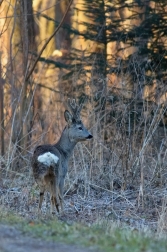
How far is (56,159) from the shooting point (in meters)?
9.95

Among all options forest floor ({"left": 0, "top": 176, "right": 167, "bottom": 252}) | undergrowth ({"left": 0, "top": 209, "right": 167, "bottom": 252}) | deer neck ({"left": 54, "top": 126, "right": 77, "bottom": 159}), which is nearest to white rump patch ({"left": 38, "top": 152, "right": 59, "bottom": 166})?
forest floor ({"left": 0, "top": 176, "right": 167, "bottom": 252})

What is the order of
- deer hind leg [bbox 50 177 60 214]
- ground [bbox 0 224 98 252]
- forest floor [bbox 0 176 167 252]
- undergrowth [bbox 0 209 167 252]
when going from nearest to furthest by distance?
1. ground [bbox 0 224 98 252]
2. undergrowth [bbox 0 209 167 252]
3. forest floor [bbox 0 176 167 252]
4. deer hind leg [bbox 50 177 60 214]

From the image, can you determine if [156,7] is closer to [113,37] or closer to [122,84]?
[113,37]


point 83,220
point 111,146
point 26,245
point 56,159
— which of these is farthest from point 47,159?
point 26,245

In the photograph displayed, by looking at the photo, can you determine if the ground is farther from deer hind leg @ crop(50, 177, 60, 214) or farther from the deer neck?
the deer neck

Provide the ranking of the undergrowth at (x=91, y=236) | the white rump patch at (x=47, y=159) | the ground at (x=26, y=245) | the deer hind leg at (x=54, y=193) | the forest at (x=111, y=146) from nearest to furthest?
1. the ground at (x=26, y=245)
2. the undergrowth at (x=91, y=236)
3. the white rump patch at (x=47, y=159)
4. the deer hind leg at (x=54, y=193)
5. the forest at (x=111, y=146)

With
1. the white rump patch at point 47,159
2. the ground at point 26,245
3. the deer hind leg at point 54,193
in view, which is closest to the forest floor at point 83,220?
the ground at point 26,245

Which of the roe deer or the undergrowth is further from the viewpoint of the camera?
the roe deer

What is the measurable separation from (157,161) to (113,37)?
527cm

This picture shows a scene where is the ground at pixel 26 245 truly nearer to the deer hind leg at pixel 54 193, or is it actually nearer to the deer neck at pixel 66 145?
the deer hind leg at pixel 54 193

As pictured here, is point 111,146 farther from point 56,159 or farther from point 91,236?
point 91,236

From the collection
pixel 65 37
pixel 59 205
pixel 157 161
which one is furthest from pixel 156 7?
pixel 65 37

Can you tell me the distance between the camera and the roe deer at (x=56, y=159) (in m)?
9.94

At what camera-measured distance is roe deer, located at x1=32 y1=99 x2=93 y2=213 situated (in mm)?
9938
